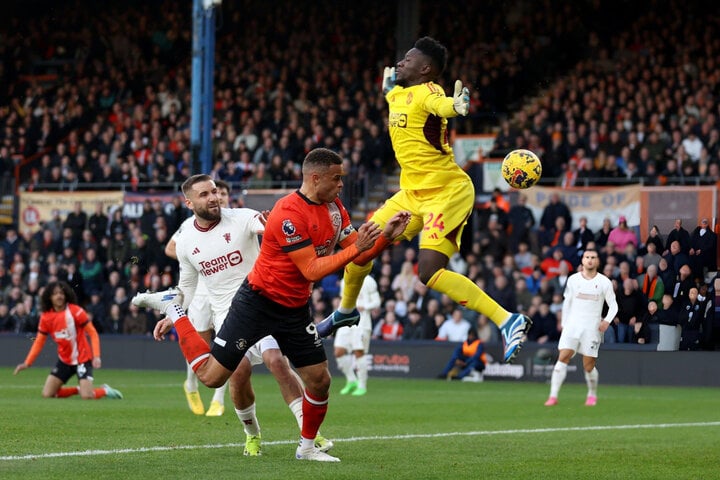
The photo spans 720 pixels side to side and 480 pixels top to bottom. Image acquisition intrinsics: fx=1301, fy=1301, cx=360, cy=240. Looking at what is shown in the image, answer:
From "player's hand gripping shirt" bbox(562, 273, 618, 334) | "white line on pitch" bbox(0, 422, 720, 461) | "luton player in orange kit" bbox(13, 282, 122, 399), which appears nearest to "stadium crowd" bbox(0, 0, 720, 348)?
"player's hand gripping shirt" bbox(562, 273, 618, 334)

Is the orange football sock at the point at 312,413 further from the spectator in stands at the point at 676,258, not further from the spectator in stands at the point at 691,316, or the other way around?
the spectator in stands at the point at 676,258

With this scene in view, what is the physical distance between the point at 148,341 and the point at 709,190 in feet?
53.3

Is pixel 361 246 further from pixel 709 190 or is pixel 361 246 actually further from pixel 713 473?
pixel 709 190

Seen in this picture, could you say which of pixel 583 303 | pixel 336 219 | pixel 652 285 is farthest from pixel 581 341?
pixel 336 219

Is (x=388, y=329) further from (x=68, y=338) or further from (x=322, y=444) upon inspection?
(x=322, y=444)

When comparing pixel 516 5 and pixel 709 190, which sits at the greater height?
pixel 516 5

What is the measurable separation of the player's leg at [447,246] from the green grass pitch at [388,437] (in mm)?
1263

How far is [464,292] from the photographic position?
10852mm

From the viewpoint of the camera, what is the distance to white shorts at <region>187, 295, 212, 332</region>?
1489 centimetres

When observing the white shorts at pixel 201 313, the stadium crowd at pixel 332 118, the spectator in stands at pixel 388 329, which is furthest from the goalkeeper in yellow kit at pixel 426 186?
the spectator in stands at pixel 388 329

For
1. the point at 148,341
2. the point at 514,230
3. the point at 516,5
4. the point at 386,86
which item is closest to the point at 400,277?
the point at 514,230

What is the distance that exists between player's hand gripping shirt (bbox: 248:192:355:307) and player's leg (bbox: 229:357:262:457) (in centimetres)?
112

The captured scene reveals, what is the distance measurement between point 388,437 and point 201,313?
358cm

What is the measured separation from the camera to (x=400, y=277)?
26562mm
